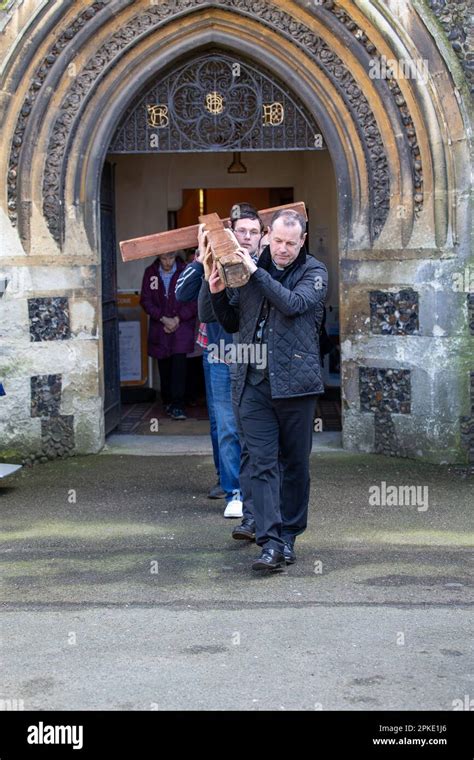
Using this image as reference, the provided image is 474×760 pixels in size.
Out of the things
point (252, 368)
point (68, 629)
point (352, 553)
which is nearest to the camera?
point (68, 629)

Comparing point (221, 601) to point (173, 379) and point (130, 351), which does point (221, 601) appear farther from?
point (130, 351)

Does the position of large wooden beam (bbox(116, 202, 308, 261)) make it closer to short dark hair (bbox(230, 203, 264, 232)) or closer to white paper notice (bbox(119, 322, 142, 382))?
short dark hair (bbox(230, 203, 264, 232))

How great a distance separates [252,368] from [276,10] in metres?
3.94

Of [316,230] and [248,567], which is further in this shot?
[316,230]

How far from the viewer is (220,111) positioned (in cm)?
962

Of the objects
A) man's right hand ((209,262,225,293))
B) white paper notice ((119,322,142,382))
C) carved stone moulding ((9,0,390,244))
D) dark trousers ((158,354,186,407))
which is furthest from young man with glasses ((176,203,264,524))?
white paper notice ((119,322,142,382))

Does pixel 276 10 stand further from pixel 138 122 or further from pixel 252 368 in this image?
pixel 252 368

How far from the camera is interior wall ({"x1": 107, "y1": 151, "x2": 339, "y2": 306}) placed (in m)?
13.5

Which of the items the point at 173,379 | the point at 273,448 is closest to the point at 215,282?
the point at 273,448

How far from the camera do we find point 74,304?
9555 millimetres

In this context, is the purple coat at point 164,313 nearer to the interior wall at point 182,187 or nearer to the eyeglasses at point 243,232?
the interior wall at point 182,187

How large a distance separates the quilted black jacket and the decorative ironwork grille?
3.46 meters

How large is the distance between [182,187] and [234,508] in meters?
6.76

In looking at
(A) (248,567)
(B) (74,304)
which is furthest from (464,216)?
(A) (248,567)
